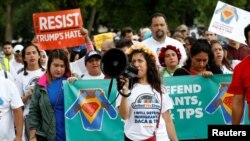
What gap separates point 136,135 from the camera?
6.62 meters

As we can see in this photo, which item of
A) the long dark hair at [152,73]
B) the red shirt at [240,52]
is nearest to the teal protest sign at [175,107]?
the long dark hair at [152,73]

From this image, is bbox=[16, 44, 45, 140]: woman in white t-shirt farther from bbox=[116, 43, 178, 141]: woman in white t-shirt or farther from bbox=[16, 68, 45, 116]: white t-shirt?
bbox=[116, 43, 178, 141]: woman in white t-shirt

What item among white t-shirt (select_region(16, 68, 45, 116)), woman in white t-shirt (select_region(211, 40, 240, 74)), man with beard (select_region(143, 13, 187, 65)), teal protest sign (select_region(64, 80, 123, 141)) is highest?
man with beard (select_region(143, 13, 187, 65))

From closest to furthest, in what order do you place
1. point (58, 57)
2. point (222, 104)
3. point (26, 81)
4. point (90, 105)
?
point (58, 57) → point (90, 105) → point (222, 104) → point (26, 81)

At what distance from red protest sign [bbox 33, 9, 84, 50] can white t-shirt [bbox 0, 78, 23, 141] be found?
11.7ft

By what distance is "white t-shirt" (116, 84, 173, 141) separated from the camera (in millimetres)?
6621

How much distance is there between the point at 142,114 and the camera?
6641 mm

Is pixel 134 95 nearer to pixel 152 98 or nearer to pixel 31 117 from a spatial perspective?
pixel 152 98

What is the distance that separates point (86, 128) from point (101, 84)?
584 millimetres

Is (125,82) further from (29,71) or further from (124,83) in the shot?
(29,71)

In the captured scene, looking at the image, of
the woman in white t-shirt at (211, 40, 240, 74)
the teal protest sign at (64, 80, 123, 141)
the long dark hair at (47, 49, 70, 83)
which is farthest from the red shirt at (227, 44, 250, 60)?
the long dark hair at (47, 49, 70, 83)

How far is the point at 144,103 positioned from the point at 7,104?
159 cm

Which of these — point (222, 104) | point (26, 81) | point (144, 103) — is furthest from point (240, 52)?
point (144, 103)

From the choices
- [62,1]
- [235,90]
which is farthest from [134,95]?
[62,1]
